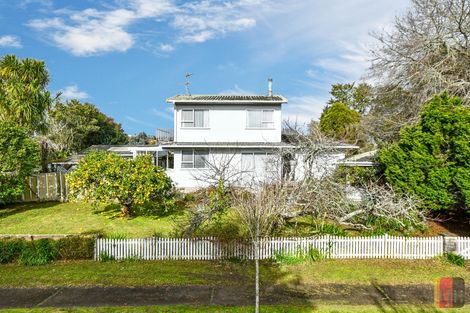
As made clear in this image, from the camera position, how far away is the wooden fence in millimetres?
24234

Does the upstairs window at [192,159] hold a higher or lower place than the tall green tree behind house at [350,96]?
lower

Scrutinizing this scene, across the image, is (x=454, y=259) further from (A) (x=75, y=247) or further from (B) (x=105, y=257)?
(A) (x=75, y=247)

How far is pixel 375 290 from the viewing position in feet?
37.6

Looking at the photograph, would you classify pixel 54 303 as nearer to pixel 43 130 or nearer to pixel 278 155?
pixel 278 155

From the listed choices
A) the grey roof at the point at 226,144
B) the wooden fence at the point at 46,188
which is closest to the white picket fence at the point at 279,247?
the grey roof at the point at 226,144

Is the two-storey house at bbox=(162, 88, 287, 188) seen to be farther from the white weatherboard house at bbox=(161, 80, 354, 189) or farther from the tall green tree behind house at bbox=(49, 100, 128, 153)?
the tall green tree behind house at bbox=(49, 100, 128, 153)

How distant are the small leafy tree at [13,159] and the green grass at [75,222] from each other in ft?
5.71

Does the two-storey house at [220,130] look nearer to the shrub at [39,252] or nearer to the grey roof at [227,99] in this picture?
the grey roof at [227,99]

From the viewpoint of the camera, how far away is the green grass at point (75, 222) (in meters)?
17.5

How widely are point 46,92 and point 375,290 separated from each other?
27359 mm

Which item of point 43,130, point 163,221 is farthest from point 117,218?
point 43,130

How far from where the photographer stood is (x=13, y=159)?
20.5m

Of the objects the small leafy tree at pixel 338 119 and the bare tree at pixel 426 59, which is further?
the small leafy tree at pixel 338 119

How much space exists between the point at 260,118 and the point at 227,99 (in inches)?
114
